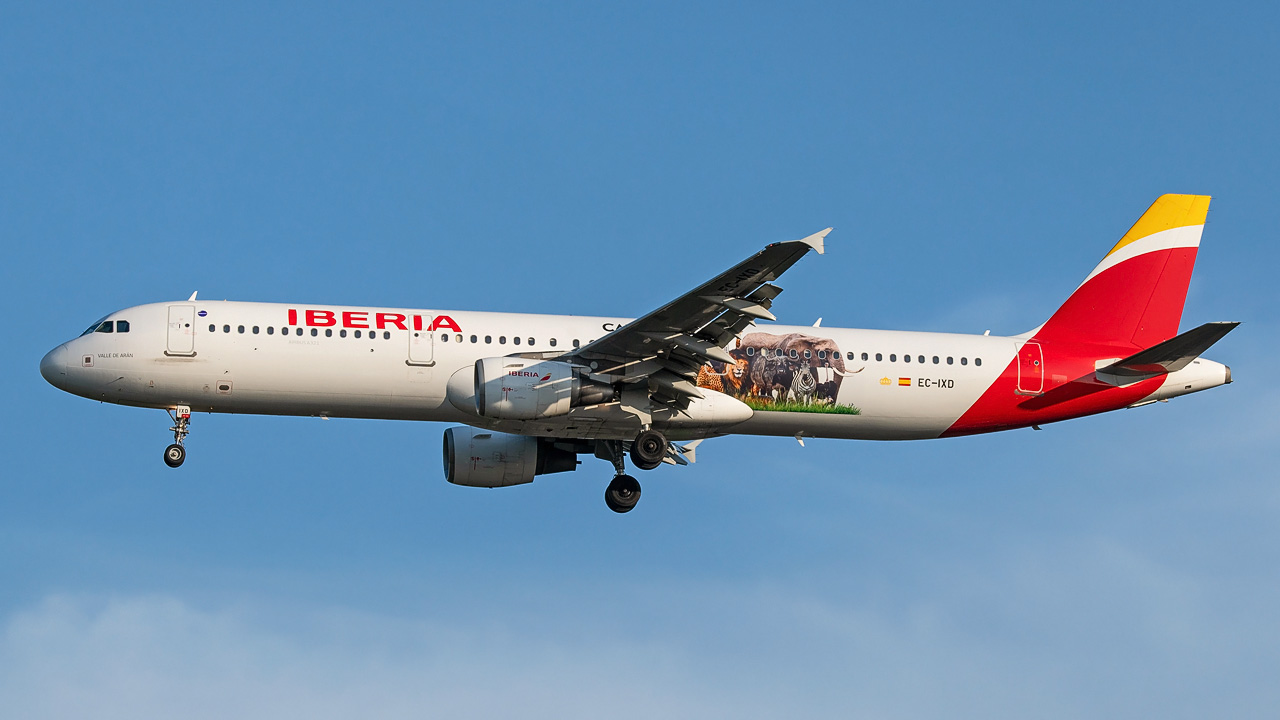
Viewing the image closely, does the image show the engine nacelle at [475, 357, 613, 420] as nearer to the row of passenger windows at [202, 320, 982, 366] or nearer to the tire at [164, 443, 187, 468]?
the row of passenger windows at [202, 320, 982, 366]

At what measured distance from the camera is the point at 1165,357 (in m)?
36.3

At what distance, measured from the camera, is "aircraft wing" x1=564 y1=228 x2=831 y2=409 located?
2981cm

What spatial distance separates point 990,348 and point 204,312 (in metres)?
20.0

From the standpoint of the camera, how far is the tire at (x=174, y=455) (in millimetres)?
34594

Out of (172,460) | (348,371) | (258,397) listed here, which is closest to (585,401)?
(348,371)

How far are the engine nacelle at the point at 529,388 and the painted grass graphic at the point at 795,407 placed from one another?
4.07 m

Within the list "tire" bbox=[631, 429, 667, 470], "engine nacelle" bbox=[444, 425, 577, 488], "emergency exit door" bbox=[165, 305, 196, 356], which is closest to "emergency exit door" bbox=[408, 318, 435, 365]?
"engine nacelle" bbox=[444, 425, 577, 488]

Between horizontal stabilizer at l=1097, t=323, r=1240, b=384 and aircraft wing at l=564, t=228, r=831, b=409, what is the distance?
10874mm

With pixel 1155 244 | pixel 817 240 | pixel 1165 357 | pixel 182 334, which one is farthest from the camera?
pixel 1155 244

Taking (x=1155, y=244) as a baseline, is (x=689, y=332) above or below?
below

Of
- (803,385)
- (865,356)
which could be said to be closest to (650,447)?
(803,385)

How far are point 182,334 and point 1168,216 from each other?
88.1 ft

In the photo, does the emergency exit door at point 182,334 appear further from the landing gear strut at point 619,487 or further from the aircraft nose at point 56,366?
the landing gear strut at point 619,487

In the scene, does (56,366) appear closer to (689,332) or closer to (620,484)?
(620,484)
